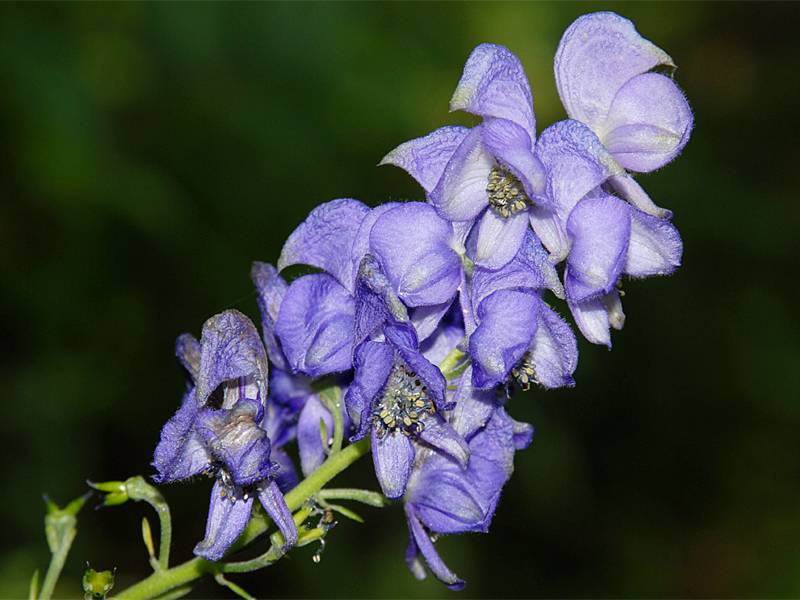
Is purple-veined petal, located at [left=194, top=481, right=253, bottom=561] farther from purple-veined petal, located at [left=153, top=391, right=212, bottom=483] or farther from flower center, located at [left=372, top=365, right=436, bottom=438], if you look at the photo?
flower center, located at [left=372, top=365, right=436, bottom=438]

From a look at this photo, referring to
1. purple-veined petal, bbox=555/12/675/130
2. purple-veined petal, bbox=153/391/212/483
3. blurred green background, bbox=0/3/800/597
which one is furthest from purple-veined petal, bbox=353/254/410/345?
blurred green background, bbox=0/3/800/597

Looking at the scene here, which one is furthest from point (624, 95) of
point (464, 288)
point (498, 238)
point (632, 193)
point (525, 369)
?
point (525, 369)

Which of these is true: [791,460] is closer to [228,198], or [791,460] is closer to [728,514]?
[728,514]

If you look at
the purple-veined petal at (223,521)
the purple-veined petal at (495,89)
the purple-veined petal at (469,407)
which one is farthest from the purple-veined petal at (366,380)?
the purple-veined petal at (495,89)

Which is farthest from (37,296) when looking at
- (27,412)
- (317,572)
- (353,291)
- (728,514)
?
(728,514)

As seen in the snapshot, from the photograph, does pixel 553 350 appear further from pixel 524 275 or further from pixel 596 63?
pixel 596 63

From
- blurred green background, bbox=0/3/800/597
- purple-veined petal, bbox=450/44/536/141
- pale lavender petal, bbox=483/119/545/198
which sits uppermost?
purple-veined petal, bbox=450/44/536/141
